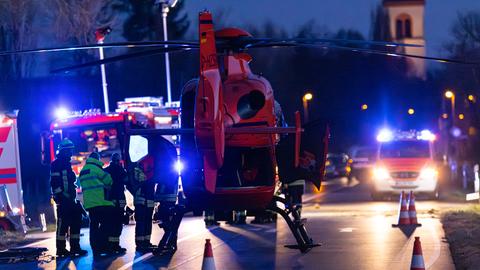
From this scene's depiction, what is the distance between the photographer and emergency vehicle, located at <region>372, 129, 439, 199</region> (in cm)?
3033

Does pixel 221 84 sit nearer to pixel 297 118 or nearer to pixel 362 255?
pixel 297 118

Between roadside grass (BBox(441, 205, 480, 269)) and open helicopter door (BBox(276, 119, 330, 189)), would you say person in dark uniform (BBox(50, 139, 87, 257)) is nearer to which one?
open helicopter door (BBox(276, 119, 330, 189))

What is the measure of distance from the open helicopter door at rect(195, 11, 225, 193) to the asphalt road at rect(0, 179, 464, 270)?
89.8 inches

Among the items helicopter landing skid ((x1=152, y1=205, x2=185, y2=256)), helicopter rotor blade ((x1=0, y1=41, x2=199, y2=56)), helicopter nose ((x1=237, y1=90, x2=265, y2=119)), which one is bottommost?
helicopter landing skid ((x1=152, y1=205, x2=185, y2=256))

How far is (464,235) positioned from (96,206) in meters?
6.27

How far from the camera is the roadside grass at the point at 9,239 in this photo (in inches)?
750

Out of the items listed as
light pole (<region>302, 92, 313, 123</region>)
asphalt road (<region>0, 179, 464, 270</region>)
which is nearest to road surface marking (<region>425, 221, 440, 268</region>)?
asphalt road (<region>0, 179, 464, 270</region>)

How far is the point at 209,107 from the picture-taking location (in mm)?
12461

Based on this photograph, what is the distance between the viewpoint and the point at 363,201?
30625 millimetres

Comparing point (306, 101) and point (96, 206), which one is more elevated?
point (306, 101)

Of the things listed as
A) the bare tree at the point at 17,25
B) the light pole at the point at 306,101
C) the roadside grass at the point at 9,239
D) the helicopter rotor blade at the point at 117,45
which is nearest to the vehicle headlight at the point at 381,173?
the roadside grass at the point at 9,239

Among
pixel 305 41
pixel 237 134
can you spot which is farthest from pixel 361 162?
pixel 305 41

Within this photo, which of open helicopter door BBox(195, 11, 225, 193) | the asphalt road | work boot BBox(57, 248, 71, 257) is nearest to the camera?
open helicopter door BBox(195, 11, 225, 193)

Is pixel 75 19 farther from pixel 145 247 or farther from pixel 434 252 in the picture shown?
pixel 434 252
